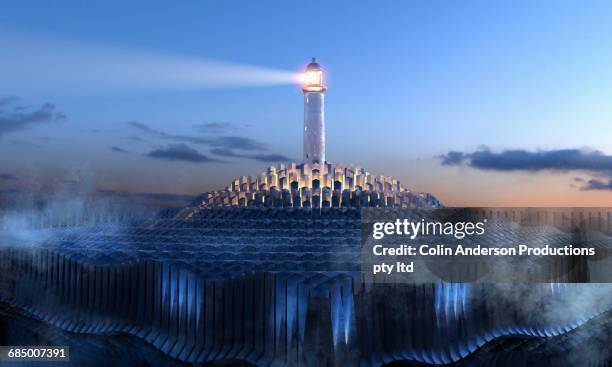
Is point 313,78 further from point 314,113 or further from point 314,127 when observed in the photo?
point 314,127

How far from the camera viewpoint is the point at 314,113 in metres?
24.3

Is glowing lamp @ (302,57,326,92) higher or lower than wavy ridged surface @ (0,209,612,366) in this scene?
higher

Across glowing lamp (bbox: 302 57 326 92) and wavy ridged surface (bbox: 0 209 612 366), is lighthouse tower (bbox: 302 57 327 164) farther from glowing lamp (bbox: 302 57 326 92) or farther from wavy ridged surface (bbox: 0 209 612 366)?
wavy ridged surface (bbox: 0 209 612 366)

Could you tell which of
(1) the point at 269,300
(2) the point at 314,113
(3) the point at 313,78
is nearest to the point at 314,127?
(2) the point at 314,113

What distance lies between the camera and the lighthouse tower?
24.2m

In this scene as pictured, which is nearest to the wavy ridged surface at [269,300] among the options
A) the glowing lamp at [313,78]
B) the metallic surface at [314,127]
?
the metallic surface at [314,127]

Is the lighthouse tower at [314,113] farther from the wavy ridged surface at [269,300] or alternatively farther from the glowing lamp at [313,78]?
the wavy ridged surface at [269,300]

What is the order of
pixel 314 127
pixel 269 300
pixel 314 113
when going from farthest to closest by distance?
pixel 314 127, pixel 314 113, pixel 269 300

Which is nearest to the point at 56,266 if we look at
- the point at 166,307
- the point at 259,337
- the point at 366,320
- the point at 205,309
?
the point at 166,307

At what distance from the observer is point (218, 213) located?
2131 cm

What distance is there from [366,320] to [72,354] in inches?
294

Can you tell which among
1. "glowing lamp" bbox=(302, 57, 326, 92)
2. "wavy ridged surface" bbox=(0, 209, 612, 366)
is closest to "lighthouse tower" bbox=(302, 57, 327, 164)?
"glowing lamp" bbox=(302, 57, 326, 92)

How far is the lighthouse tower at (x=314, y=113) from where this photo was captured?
2420 centimetres

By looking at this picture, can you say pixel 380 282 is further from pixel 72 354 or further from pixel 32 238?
pixel 32 238
